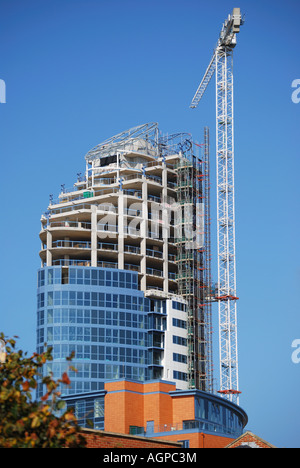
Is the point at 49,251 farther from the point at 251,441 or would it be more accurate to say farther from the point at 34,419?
the point at 34,419

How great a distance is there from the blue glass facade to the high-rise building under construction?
0.18 meters

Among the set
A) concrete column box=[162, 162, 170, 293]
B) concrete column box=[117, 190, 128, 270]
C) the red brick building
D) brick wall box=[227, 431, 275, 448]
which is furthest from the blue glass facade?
brick wall box=[227, 431, 275, 448]

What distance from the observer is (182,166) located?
574ft

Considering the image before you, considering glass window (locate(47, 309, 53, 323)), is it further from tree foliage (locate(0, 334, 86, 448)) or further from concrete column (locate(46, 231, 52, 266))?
tree foliage (locate(0, 334, 86, 448))

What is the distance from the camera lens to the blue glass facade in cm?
15300

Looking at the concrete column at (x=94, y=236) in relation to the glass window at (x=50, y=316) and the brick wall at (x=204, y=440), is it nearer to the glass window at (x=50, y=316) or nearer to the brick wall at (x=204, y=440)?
the glass window at (x=50, y=316)

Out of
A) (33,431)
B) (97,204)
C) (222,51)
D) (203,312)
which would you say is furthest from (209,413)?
(33,431)

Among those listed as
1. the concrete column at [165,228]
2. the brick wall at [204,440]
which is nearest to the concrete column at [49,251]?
the concrete column at [165,228]

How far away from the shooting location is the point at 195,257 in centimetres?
17312

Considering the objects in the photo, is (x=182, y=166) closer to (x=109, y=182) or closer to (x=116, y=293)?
(x=109, y=182)

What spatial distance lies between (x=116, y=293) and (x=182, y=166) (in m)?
31.7

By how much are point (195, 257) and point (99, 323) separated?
90.5ft

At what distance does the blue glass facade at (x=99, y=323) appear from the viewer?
502 ft

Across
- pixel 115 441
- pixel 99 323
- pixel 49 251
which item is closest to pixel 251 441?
pixel 115 441
